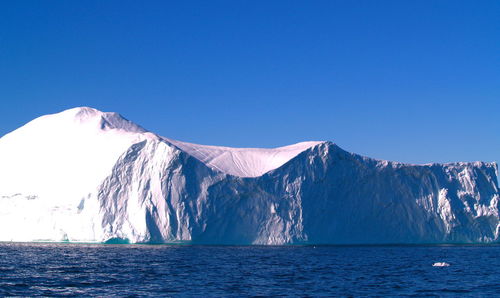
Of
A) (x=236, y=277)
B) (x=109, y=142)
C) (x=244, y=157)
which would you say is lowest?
(x=236, y=277)

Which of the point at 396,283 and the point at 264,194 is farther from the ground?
the point at 264,194

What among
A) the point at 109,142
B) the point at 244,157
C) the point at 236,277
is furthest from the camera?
the point at 244,157

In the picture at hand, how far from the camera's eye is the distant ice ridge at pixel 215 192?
142 ft

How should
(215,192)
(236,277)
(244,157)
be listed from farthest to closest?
(244,157) → (215,192) → (236,277)

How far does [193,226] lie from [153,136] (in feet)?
28.0

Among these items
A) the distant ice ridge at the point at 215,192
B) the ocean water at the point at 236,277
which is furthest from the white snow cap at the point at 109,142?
the ocean water at the point at 236,277

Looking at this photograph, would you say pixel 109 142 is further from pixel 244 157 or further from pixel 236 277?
pixel 236 277

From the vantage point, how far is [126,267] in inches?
1000

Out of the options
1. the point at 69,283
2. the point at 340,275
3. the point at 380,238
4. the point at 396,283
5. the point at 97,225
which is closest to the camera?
the point at 69,283

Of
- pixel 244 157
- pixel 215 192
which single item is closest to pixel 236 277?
pixel 215 192

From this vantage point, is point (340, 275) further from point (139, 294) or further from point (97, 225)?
point (97, 225)

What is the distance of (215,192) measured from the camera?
4453 cm

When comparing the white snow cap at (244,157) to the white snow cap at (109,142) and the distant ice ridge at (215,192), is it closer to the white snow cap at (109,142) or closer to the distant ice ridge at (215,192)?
the white snow cap at (109,142)

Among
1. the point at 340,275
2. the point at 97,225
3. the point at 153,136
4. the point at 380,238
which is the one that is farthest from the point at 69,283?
the point at 380,238
